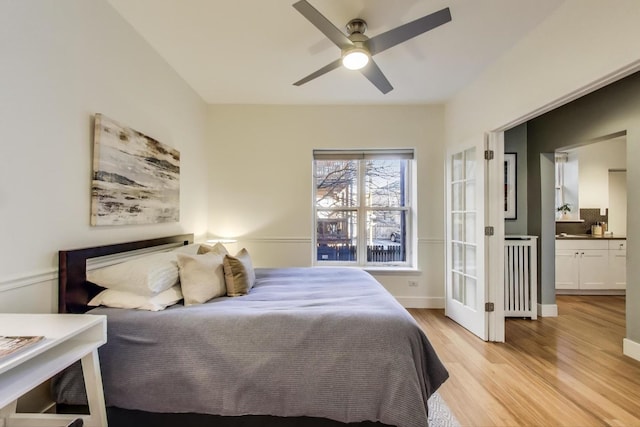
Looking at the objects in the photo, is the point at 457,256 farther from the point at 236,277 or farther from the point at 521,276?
the point at 236,277

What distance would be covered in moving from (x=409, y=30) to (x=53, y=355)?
2393 millimetres

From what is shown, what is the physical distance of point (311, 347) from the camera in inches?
54.6

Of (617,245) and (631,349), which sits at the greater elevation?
(617,245)

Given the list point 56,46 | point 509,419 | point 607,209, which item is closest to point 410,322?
point 509,419

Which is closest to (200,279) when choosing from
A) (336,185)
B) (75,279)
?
(75,279)

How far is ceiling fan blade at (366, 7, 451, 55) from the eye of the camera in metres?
1.55

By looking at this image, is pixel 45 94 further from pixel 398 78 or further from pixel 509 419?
pixel 509 419

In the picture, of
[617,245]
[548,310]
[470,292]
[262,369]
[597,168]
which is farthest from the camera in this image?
[597,168]

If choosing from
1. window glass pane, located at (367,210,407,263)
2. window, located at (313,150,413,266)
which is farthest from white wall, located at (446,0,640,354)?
window glass pane, located at (367,210,407,263)

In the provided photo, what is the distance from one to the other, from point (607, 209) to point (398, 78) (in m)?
4.64

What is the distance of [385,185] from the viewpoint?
383 centimetres

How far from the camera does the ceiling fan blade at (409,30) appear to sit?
1553 mm

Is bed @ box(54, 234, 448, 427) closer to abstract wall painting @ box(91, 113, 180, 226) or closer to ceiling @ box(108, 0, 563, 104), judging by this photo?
abstract wall painting @ box(91, 113, 180, 226)

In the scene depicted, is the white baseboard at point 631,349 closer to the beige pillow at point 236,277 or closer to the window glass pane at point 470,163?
the window glass pane at point 470,163
